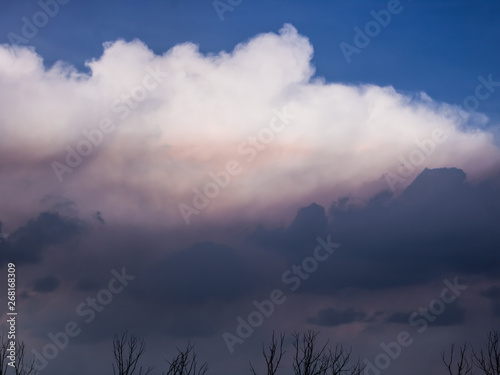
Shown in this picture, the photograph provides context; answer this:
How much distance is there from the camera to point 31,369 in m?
22.5

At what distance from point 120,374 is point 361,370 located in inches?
394

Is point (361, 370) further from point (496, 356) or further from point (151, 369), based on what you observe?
point (151, 369)

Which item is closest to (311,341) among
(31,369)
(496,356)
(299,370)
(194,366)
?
(299,370)

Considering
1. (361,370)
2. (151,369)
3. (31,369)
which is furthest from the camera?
(361,370)

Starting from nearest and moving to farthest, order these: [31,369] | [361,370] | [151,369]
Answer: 1. [151,369]
2. [31,369]
3. [361,370]

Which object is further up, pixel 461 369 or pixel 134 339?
pixel 134 339

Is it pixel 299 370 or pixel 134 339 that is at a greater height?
pixel 134 339

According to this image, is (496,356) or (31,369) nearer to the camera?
(31,369)

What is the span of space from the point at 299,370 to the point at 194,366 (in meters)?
4.08

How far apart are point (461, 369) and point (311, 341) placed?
267 inches

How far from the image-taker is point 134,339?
22.5 m

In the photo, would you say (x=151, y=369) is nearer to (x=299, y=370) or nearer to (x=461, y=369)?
(x=299, y=370)

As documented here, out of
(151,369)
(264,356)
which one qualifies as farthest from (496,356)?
(151,369)

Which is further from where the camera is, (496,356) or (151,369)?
(496,356)
